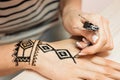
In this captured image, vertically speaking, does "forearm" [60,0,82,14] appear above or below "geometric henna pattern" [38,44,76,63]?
above

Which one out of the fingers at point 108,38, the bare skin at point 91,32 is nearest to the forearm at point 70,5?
the bare skin at point 91,32

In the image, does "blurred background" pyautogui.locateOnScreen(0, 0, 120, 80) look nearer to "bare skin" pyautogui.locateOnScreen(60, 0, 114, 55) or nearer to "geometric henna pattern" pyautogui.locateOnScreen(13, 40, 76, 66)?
"bare skin" pyautogui.locateOnScreen(60, 0, 114, 55)

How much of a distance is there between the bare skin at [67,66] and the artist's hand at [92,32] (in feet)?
0.11

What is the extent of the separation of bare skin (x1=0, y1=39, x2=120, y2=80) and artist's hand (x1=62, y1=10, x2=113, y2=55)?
33 millimetres

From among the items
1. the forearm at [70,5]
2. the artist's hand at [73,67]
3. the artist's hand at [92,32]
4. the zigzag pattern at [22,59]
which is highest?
the forearm at [70,5]

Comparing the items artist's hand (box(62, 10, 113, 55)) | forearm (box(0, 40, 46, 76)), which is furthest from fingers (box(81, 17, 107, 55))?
forearm (box(0, 40, 46, 76))

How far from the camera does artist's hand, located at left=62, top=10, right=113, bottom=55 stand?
2.41 feet

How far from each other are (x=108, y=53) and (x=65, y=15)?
24 centimetres

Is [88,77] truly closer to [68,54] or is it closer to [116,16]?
[68,54]

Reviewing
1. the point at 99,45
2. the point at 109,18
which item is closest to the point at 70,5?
the point at 109,18

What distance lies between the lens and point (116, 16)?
90 cm

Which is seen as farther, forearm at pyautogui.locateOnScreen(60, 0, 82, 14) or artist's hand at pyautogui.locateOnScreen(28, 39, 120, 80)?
forearm at pyautogui.locateOnScreen(60, 0, 82, 14)

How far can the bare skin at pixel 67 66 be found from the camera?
689mm

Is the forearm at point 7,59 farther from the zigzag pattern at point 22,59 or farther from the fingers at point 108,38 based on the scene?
the fingers at point 108,38
